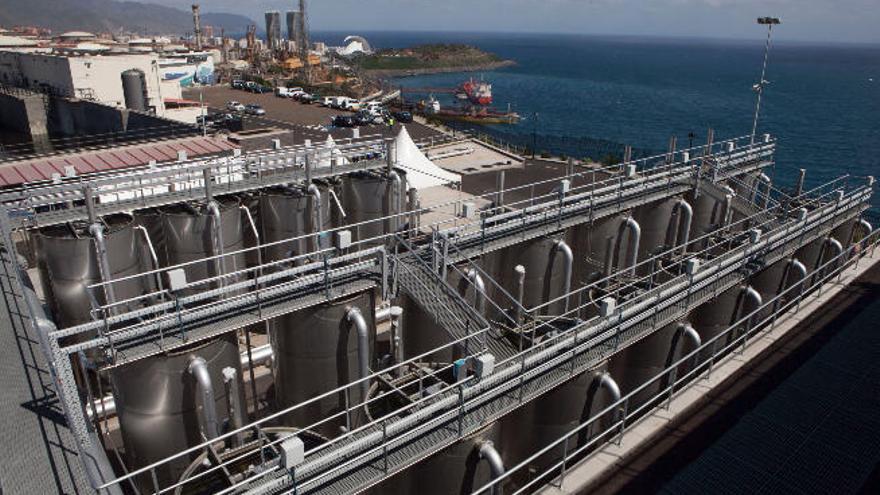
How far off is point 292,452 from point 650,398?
9640 mm

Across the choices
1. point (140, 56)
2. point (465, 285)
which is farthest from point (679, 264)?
point (140, 56)

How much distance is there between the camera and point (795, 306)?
60.4ft

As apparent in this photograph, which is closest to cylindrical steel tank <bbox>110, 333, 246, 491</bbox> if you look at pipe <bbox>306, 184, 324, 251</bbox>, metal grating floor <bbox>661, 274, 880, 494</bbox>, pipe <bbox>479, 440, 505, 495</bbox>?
pipe <bbox>479, 440, 505, 495</bbox>

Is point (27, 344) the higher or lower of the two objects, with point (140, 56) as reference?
lower

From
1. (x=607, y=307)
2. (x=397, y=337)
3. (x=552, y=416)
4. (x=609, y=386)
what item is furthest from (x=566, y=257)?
(x=552, y=416)

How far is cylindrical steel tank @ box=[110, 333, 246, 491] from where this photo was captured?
11398 mm

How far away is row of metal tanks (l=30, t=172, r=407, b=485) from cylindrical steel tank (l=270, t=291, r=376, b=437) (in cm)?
2

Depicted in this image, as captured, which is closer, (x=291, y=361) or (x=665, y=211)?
(x=291, y=361)

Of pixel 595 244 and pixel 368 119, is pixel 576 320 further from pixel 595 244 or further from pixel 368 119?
pixel 368 119

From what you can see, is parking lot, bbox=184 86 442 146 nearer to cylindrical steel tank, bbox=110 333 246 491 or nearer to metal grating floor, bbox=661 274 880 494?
cylindrical steel tank, bbox=110 333 246 491

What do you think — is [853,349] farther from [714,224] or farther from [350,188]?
[350,188]

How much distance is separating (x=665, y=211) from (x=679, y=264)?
159 inches

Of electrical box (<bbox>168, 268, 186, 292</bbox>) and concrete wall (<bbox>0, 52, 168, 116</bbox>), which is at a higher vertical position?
concrete wall (<bbox>0, 52, 168, 116</bbox>)

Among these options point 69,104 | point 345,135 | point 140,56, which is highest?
point 140,56
